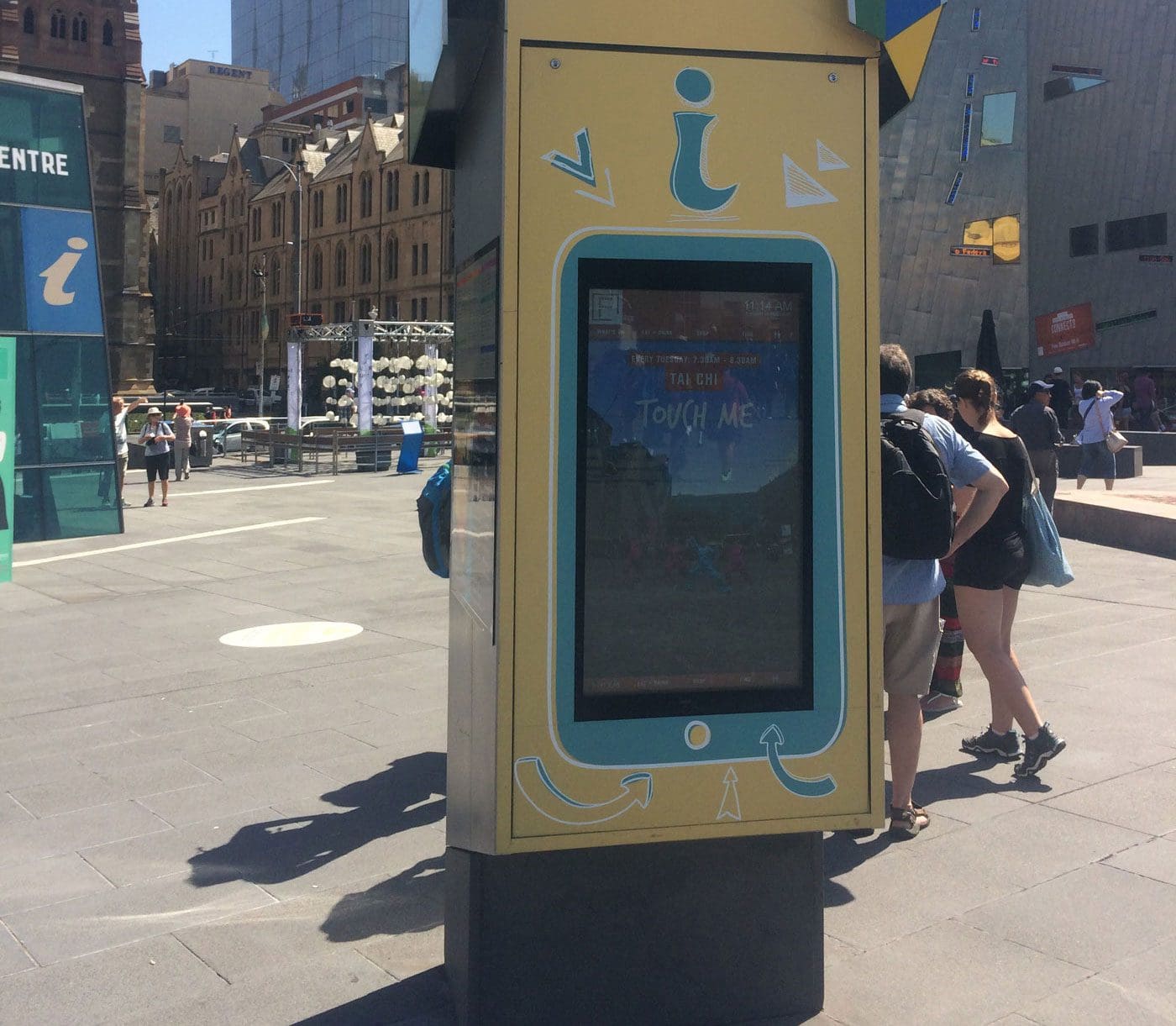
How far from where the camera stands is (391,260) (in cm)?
7500

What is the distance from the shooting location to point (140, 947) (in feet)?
13.9

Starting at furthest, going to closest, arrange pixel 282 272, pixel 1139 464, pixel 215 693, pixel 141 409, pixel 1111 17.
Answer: pixel 282 272
pixel 141 409
pixel 1111 17
pixel 1139 464
pixel 215 693

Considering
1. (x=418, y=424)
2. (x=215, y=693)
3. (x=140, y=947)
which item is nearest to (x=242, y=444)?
(x=418, y=424)

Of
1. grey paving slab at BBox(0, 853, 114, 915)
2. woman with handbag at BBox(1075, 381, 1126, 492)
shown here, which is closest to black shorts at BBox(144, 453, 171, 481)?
woman with handbag at BBox(1075, 381, 1126, 492)

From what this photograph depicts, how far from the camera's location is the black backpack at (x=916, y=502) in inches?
178

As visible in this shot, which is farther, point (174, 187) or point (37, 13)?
point (174, 187)

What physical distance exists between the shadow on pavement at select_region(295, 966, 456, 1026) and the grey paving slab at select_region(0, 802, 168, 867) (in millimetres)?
1918

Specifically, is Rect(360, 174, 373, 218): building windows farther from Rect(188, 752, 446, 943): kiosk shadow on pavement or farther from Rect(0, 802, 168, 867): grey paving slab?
Rect(0, 802, 168, 867): grey paving slab

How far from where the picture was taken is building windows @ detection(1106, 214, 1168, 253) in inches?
1581

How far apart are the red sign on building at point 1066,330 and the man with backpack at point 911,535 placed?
3930cm

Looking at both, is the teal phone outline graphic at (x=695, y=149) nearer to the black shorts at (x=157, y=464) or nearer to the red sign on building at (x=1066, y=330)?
the black shorts at (x=157, y=464)

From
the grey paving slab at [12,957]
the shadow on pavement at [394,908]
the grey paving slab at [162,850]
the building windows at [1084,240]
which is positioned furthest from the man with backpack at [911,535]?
the building windows at [1084,240]

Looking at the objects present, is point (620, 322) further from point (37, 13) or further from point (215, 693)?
point (37, 13)

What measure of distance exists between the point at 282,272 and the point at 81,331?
241ft
